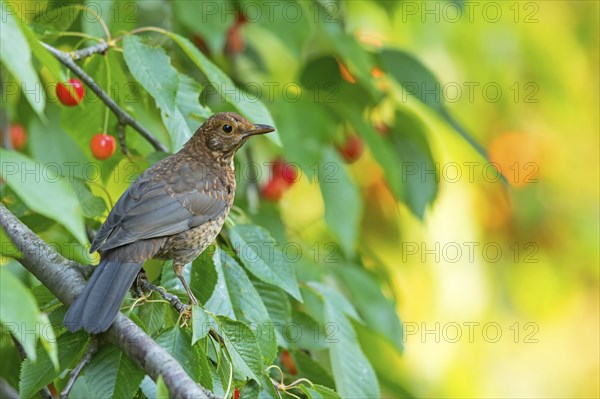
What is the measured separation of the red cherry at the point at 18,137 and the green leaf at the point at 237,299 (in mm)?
1856

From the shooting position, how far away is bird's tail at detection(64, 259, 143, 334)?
257 cm

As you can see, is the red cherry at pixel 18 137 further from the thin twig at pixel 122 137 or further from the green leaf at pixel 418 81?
the green leaf at pixel 418 81

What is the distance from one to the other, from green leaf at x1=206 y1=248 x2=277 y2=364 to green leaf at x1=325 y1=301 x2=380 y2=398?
45 cm

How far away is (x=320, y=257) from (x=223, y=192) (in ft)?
2.60

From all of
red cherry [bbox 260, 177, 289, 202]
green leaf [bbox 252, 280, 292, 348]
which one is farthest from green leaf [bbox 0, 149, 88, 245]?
red cherry [bbox 260, 177, 289, 202]

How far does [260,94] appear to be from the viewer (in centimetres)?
469

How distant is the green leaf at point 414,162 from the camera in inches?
177

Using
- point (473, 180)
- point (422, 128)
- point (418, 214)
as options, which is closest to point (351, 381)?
point (418, 214)

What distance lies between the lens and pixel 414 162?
15.0ft

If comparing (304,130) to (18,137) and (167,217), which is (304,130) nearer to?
(167,217)

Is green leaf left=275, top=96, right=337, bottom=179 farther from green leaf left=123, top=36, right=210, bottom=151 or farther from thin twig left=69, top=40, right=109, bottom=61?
thin twig left=69, top=40, right=109, bottom=61

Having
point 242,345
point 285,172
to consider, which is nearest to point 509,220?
point 285,172

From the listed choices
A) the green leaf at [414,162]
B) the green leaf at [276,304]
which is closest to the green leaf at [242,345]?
the green leaf at [276,304]

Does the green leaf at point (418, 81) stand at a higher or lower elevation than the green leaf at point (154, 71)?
lower
